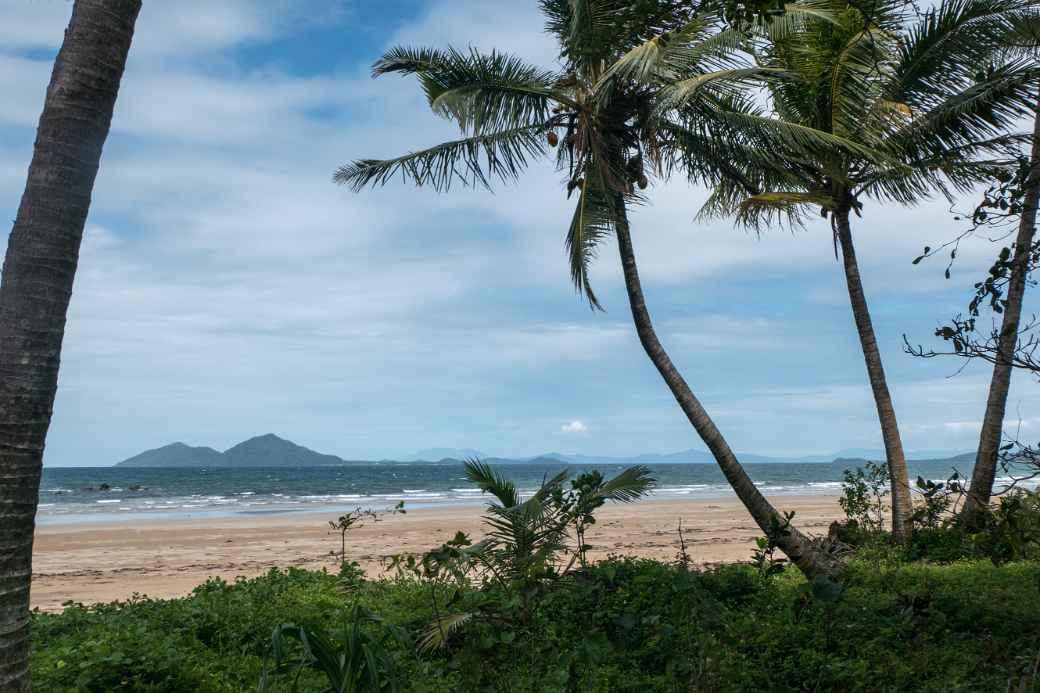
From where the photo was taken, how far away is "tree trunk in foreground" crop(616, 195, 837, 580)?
8625 millimetres

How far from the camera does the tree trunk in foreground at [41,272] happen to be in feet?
11.4

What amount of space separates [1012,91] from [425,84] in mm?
7204

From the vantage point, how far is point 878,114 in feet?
35.2

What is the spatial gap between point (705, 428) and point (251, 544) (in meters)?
14.3

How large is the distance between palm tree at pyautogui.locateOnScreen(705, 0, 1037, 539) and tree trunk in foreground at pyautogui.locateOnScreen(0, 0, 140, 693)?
7.70 meters

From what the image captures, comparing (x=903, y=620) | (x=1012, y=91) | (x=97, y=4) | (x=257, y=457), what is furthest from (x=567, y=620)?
(x=257, y=457)

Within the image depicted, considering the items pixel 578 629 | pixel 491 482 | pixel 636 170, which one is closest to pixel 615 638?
pixel 578 629

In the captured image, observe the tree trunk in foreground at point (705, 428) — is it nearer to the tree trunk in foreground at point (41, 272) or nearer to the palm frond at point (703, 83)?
the palm frond at point (703, 83)

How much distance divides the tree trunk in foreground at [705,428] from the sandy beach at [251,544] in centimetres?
425

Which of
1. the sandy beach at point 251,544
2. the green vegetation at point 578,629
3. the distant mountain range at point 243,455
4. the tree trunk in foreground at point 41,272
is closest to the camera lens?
the tree trunk in foreground at point 41,272

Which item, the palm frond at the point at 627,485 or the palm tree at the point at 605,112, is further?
the palm tree at the point at 605,112

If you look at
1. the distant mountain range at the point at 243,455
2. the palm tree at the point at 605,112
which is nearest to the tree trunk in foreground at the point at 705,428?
the palm tree at the point at 605,112

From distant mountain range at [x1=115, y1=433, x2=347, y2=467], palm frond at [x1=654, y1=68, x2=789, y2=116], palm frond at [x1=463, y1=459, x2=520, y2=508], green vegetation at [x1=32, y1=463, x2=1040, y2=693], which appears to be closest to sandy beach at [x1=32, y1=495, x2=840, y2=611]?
green vegetation at [x1=32, y1=463, x2=1040, y2=693]

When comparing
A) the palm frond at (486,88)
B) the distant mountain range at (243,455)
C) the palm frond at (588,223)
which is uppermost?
the palm frond at (486,88)
